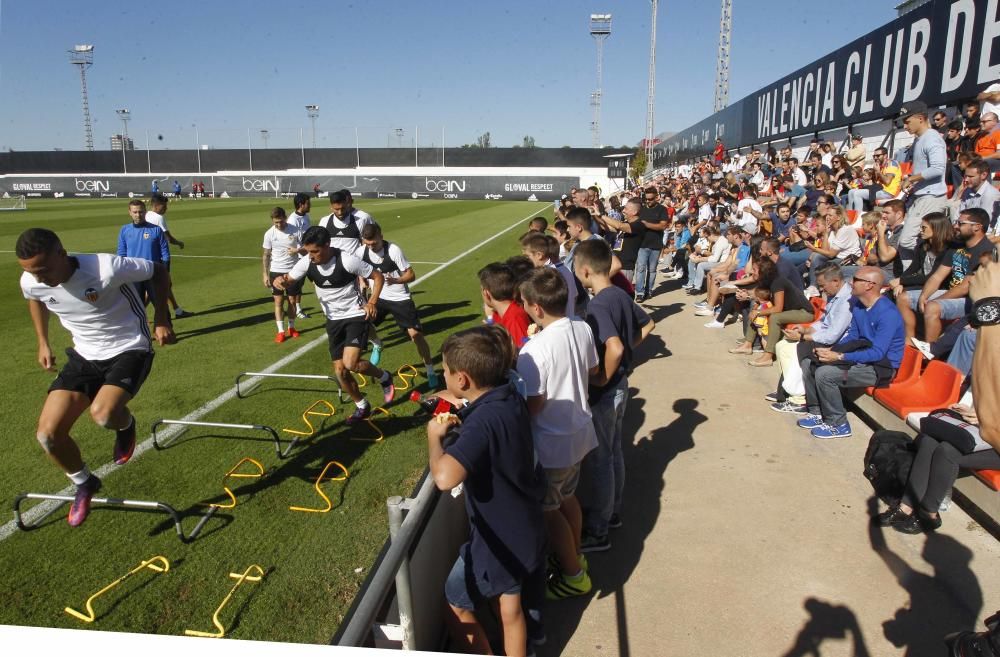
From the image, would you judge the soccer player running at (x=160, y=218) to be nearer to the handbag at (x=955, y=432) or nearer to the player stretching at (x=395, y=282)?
the player stretching at (x=395, y=282)

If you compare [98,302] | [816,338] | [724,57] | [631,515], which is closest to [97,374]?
[98,302]

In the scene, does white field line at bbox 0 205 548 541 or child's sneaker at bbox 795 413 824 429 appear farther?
child's sneaker at bbox 795 413 824 429

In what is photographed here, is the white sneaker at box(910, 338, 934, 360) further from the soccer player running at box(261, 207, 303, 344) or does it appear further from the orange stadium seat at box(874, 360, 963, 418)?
the soccer player running at box(261, 207, 303, 344)

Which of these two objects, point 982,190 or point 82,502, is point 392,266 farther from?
point 982,190

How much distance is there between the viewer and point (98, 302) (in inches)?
175

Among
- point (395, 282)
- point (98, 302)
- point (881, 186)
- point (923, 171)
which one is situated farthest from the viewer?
point (881, 186)

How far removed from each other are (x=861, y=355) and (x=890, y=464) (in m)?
1.63

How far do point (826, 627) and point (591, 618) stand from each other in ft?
3.99

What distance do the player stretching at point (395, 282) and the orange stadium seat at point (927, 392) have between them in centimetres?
449

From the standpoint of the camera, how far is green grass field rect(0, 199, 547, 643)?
3580mm

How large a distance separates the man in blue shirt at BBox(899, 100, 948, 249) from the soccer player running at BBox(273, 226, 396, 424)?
6937 mm

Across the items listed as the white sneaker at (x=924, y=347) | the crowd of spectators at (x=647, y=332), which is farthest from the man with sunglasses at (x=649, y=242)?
the white sneaker at (x=924, y=347)

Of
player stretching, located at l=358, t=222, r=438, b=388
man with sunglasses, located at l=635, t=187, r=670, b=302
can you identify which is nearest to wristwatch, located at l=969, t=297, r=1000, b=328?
player stretching, located at l=358, t=222, r=438, b=388

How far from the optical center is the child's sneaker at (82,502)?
4238mm
